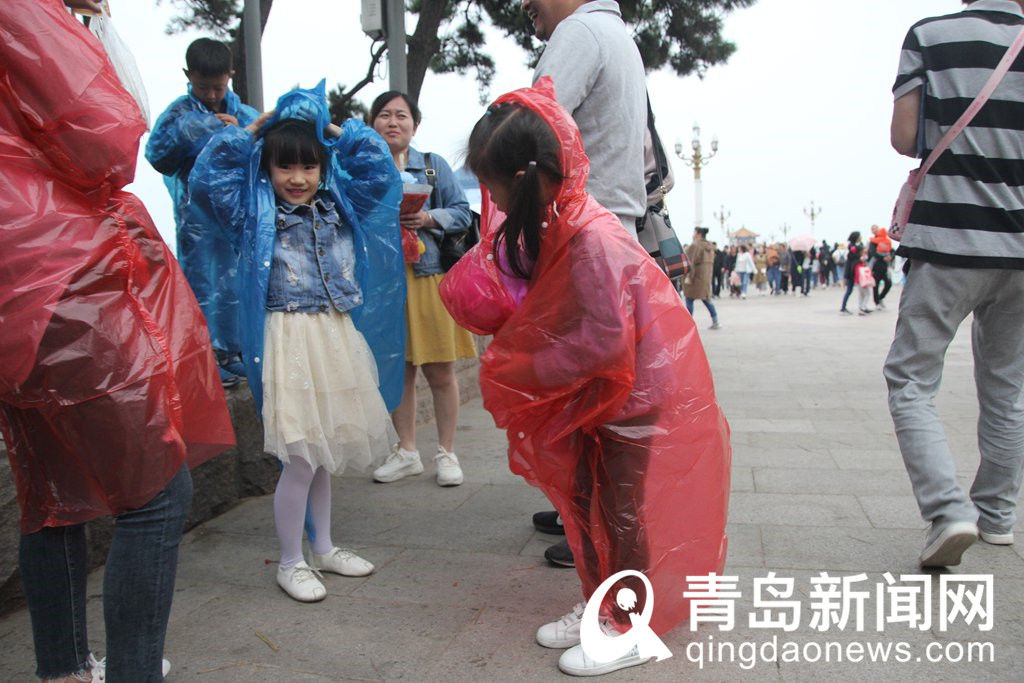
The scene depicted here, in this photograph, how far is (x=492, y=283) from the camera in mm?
2070

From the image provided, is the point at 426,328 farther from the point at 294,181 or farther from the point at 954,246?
the point at 954,246

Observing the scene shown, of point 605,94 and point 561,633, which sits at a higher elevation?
point 605,94

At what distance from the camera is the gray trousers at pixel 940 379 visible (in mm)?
2426

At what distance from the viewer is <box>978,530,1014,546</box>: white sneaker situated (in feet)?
8.68

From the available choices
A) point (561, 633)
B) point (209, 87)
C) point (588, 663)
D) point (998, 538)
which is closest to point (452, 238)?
point (209, 87)

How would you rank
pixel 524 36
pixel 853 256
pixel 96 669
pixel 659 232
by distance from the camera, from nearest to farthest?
1. pixel 96 669
2. pixel 659 232
3. pixel 524 36
4. pixel 853 256

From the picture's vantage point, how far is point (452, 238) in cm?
360

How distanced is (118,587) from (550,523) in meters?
1.59

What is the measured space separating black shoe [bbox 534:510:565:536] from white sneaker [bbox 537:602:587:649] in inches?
30.5

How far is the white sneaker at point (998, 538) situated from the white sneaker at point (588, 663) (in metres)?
1.37

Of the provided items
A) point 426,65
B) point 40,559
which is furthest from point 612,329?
point 426,65

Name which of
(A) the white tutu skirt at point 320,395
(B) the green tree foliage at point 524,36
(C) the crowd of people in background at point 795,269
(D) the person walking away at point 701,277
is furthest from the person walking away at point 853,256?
(A) the white tutu skirt at point 320,395

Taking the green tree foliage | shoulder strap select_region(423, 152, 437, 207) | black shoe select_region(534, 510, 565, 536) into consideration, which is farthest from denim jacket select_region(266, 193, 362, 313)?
the green tree foliage

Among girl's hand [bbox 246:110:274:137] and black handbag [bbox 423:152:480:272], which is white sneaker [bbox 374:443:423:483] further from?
girl's hand [bbox 246:110:274:137]
